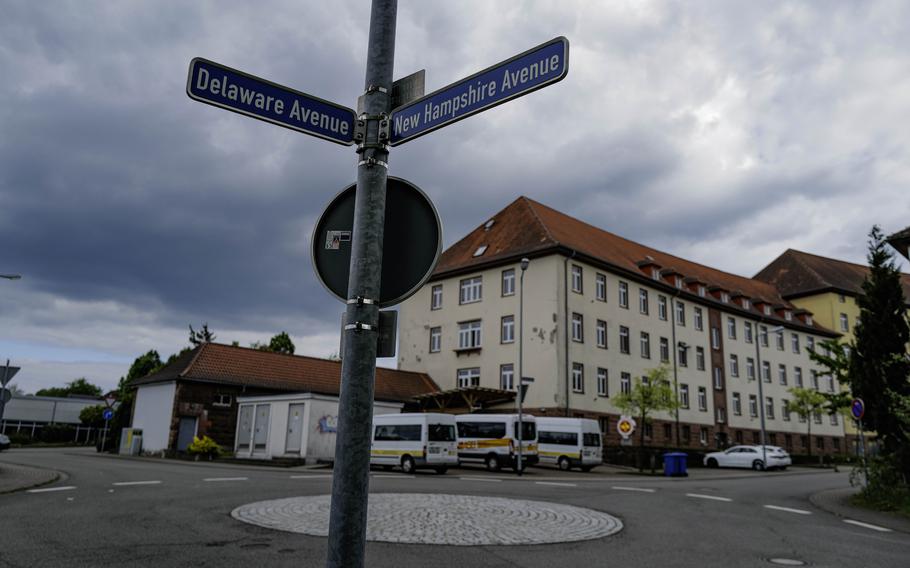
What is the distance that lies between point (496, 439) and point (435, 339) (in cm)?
1568

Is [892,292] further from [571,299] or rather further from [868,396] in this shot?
[571,299]

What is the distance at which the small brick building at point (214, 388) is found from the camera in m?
34.9

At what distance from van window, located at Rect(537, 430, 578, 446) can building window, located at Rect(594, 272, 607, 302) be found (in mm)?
11579

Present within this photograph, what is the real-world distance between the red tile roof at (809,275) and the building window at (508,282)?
39250 mm

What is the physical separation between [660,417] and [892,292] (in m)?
25.8

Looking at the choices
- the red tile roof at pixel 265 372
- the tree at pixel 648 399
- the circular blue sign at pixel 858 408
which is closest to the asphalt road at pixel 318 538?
the circular blue sign at pixel 858 408

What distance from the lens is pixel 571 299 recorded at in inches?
1523

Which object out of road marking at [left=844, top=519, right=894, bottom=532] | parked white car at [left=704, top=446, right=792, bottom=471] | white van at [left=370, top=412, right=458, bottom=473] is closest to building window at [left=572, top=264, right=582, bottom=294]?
parked white car at [left=704, top=446, right=792, bottom=471]

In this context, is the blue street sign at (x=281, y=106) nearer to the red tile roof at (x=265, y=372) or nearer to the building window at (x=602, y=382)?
the red tile roof at (x=265, y=372)

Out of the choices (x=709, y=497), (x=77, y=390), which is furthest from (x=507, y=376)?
(x=77, y=390)

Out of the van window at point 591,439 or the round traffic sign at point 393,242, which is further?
the van window at point 591,439

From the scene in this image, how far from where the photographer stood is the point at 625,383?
4206 cm

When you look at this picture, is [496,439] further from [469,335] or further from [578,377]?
[469,335]

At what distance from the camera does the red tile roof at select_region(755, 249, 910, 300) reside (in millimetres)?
65750
